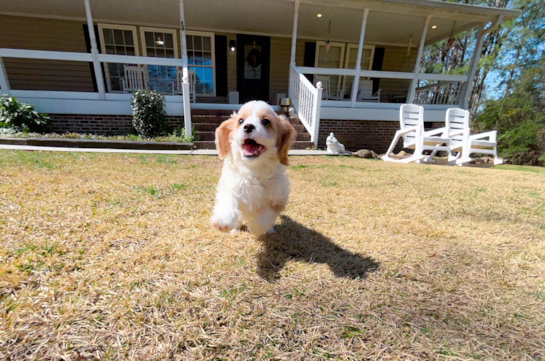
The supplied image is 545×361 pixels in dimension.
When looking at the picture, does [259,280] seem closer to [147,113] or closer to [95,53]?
[147,113]

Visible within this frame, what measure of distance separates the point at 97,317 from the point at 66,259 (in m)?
0.68

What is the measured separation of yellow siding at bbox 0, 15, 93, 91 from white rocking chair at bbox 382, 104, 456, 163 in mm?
12648

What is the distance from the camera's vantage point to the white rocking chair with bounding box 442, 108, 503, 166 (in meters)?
7.50

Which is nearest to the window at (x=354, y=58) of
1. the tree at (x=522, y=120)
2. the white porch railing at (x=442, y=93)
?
the white porch railing at (x=442, y=93)

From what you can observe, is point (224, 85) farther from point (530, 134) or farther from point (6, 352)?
point (530, 134)

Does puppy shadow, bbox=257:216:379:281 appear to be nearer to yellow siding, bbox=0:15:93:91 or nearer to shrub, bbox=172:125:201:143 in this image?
shrub, bbox=172:125:201:143

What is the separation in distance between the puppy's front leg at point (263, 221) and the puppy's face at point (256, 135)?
0.48m

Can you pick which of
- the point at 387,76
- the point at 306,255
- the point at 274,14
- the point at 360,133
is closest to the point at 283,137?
the point at 306,255

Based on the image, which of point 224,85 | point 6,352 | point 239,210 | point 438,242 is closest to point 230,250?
point 239,210

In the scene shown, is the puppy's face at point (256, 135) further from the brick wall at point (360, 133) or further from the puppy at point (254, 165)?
the brick wall at point (360, 133)

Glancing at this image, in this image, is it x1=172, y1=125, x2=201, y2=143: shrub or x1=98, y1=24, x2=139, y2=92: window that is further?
x1=98, y1=24, x2=139, y2=92: window

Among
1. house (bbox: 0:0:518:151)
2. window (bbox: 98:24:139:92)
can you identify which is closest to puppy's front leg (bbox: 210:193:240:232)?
house (bbox: 0:0:518:151)

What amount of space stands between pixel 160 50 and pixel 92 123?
4.81 metres

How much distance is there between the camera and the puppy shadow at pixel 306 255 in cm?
177
